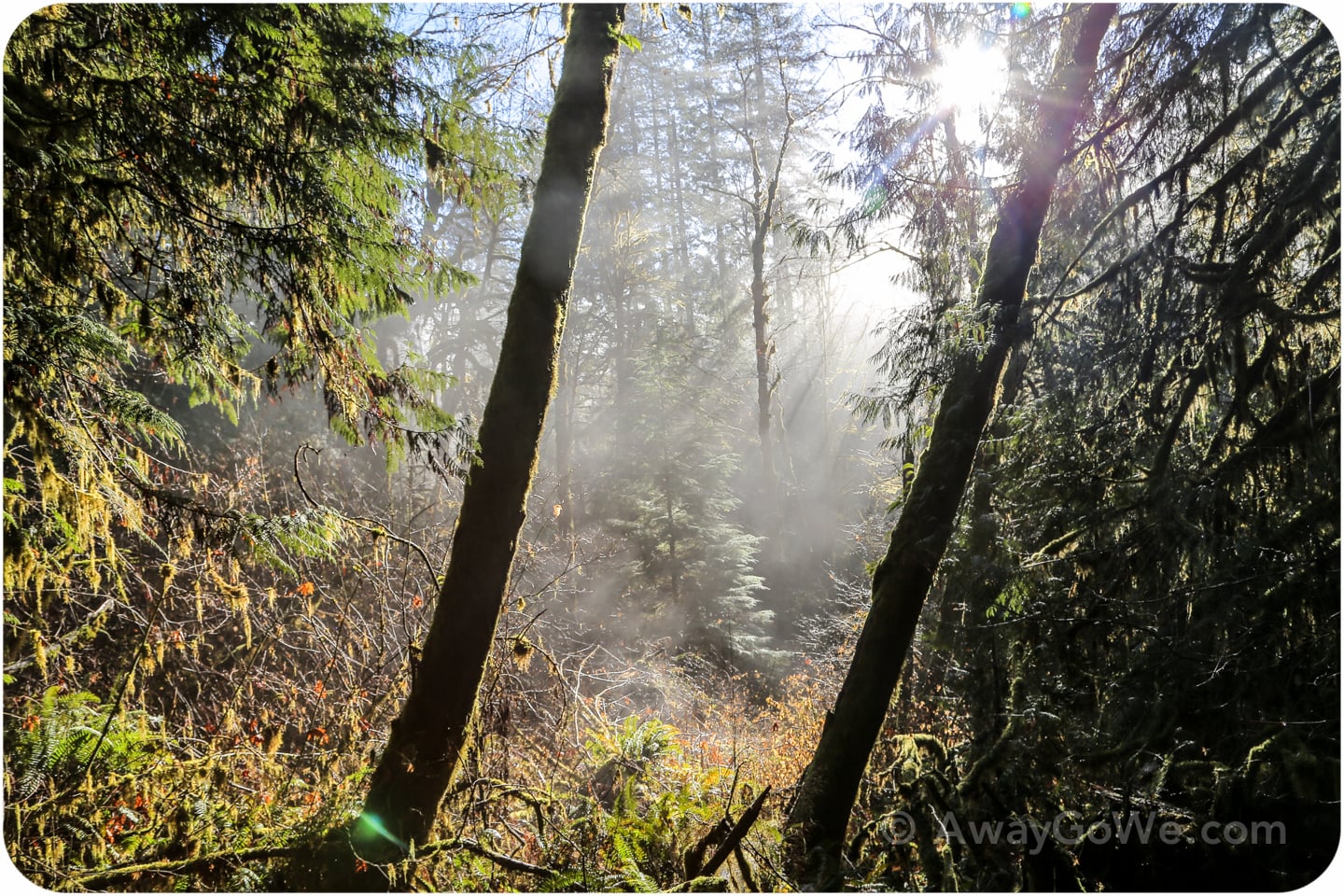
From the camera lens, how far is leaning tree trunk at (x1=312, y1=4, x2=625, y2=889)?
3760 millimetres

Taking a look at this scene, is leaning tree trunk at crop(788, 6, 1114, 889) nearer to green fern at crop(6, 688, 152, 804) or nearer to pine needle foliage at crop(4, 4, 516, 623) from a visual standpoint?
pine needle foliage at crop(4, 4, 516, 623)

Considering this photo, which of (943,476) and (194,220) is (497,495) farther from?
(943,476)

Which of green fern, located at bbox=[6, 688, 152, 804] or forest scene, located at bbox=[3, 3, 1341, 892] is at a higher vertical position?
forest scene, located at bbox=[3, 3, 1341, 892]

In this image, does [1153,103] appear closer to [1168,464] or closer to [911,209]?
[911,209]

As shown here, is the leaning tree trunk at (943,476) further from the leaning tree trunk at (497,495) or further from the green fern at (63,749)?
the green fern at (63,749)

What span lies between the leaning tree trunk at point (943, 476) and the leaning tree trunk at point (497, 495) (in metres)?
2.47

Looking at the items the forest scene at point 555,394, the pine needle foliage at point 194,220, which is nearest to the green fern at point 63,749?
the forest scene at point 555,394

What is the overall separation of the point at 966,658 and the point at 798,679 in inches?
313

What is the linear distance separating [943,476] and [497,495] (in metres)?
3.09

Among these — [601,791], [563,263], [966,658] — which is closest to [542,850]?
[601,791]

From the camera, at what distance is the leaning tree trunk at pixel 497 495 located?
376 cm

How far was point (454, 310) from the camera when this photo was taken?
22625 mm

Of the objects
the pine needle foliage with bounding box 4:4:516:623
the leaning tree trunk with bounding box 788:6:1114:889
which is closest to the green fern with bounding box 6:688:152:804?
the pine needle foliage with bounding box 4:4:516:623

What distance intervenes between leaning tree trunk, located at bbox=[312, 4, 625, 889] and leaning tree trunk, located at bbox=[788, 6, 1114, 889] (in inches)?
97.4
